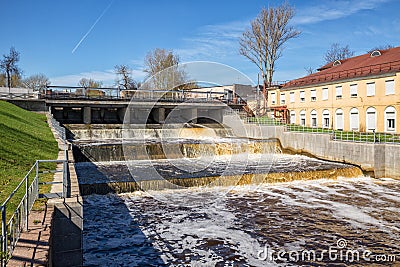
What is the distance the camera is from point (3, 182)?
816 centimetres

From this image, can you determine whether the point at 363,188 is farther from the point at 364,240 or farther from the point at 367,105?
the point at 367,105

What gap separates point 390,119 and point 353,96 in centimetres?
448

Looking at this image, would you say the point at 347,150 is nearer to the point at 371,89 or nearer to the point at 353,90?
the point at 371,89

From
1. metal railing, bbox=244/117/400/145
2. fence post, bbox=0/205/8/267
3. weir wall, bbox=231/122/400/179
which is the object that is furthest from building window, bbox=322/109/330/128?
fence post, bbox=0/205/8/267

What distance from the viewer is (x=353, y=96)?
3036cm

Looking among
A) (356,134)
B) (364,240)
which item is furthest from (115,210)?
(356,134)

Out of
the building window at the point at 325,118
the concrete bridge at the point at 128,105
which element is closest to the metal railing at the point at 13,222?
the concrete bridge at the point at 128,105

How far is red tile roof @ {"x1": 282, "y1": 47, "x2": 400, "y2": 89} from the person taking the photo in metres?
27.6

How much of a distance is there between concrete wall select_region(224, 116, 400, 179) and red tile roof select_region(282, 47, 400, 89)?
380 inches

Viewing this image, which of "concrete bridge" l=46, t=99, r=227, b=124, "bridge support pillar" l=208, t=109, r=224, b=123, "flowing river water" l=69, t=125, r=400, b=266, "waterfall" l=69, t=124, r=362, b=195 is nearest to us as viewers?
"flowing river water" l=69, t=125, r=400, b=266

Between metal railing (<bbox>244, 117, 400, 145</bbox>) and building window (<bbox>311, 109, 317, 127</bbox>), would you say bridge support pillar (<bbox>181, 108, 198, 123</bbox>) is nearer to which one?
metal railing (<bbox>244, 117, 400, 145</bbox>)
